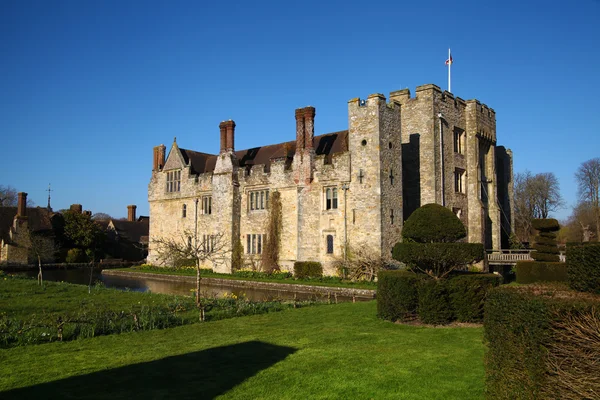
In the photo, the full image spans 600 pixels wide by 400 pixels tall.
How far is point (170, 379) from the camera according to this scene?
824cm

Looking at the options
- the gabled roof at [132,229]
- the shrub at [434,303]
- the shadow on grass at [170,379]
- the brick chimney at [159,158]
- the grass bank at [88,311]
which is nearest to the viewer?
the shadow on grass at [170,379]

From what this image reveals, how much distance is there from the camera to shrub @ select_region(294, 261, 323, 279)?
1147 inches

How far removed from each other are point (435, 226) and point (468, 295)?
7.32 feet

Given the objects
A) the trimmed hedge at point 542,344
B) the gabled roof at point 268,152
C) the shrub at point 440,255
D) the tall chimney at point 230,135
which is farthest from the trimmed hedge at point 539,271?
the tall chimney at point 230,135

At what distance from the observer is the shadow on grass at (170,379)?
24.4 ft

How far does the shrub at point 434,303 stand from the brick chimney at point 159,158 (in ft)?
109

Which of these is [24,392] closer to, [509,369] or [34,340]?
[34,340]

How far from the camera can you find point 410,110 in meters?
31.2

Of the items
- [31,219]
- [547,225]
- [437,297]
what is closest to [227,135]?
[547,225]

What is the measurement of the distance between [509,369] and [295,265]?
2435 centimetres

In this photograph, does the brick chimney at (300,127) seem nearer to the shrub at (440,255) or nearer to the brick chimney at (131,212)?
the shrub at (440,255)

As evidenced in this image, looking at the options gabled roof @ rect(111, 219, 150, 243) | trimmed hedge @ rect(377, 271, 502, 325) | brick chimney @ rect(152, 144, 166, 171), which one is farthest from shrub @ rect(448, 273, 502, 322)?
gabled roof @ rect(111, 219, 150, 243)

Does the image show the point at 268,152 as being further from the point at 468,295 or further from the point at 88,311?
the point at 468,295

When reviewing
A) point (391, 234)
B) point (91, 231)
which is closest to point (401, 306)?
point (391, 234)
